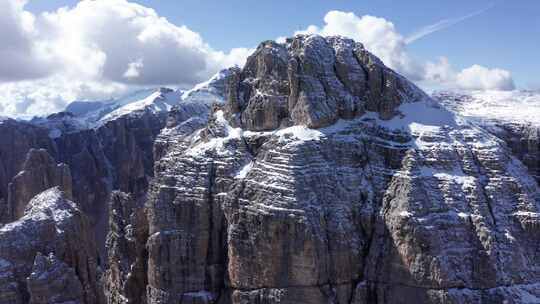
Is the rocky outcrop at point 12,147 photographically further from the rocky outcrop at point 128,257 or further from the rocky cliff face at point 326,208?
the rocky cliff face at point 326,208

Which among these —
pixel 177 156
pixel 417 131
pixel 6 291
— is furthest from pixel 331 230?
pixel 6 291

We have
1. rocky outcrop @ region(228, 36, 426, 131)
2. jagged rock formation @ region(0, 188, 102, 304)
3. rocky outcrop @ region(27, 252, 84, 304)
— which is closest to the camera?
rocky outcrop @ region(27, 252, 84, 304)

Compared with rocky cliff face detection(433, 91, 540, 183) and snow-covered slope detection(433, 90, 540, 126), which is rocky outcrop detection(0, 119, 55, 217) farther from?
rocky cliff face detection(433, 91, 540, 183)

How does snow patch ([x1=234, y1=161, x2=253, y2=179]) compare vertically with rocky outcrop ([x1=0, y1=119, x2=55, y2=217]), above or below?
below

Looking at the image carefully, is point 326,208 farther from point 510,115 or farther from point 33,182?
point 33,182

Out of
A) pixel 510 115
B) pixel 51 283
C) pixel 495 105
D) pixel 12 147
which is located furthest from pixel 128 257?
pixel 12 147

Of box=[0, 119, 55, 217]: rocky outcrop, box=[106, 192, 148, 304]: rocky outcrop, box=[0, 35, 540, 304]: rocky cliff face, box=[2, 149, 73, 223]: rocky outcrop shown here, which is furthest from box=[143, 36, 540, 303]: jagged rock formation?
box=[0, 119, 55, 217]: rocky outcrop

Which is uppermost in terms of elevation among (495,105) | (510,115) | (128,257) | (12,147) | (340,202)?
(495,105)

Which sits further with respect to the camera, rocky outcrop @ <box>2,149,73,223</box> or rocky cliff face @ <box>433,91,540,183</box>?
rocky outcrop @ <box>2,149,73,223</box>

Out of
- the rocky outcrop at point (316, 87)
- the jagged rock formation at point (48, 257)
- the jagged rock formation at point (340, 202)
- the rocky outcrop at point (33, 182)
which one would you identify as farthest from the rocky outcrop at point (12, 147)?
the rocky outcrop at point (316, 87)
